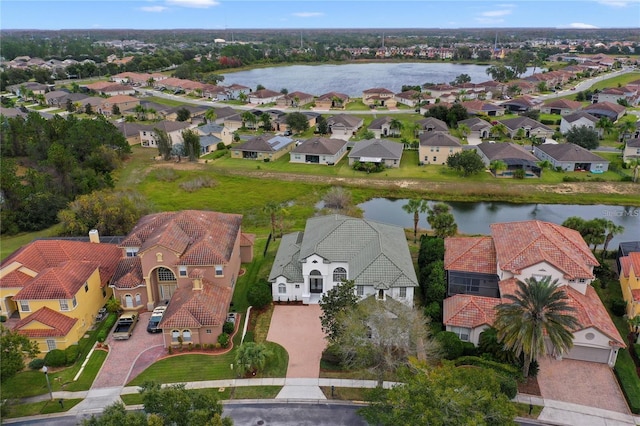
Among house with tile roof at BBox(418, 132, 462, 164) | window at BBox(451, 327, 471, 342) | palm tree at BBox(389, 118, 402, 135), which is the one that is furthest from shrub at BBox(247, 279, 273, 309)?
palm tree at BBox(389, 118, 402, 135)

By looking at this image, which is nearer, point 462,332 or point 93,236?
point 462,332

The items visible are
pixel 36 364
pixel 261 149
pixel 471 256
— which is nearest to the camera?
pixel 36 364

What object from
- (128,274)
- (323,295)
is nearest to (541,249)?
(323,295)

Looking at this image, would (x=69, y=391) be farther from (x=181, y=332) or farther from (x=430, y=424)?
(x=430, y=424)

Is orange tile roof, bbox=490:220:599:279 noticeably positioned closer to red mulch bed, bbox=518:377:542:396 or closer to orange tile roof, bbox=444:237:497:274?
orange tile roof, bbox=444:237:497:274

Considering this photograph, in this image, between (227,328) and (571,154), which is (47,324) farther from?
(571,154)

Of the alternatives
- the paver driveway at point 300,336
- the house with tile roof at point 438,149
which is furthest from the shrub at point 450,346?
the house with tile roof at point 438,149
